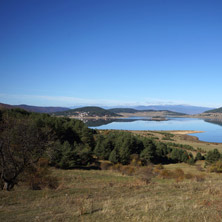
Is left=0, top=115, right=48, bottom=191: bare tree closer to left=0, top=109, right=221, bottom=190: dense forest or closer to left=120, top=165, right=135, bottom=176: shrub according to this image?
left=0, top=109, right=221, bottom=190: dense forest

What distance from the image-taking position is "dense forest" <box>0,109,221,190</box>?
38.8ft

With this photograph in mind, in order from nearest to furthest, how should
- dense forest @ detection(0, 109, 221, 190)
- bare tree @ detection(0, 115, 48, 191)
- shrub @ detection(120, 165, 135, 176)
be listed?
1. bare tree @ detection(0, 115, 48, 191)
2. dense forest @ detection(0, 109, 221, 190)
3. shrub @ detection(120, 165, 135, 176)

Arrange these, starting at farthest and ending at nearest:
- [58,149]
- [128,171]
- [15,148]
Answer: [128,171], [58,149], [15,148]

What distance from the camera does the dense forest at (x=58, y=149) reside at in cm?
1182

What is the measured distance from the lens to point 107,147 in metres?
37.2

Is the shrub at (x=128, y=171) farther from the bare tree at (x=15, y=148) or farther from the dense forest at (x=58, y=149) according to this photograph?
the bare tree at (x=15, y=148)

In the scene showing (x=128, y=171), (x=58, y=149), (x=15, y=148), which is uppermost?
(x=15, y=148)

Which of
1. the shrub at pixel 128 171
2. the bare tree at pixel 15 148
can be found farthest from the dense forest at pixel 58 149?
the shrub at pixel 128 171

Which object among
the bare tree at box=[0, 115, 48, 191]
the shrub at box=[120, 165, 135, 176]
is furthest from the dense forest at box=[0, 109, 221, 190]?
the shrub at box=[120, 165, 135, 176]

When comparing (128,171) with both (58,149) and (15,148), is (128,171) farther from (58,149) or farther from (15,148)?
(15,148)

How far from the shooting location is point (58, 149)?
16562mm

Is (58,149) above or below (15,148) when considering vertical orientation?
below

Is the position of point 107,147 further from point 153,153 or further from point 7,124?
point 7,124

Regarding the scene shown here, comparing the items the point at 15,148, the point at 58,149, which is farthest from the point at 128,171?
the point at 15,148
